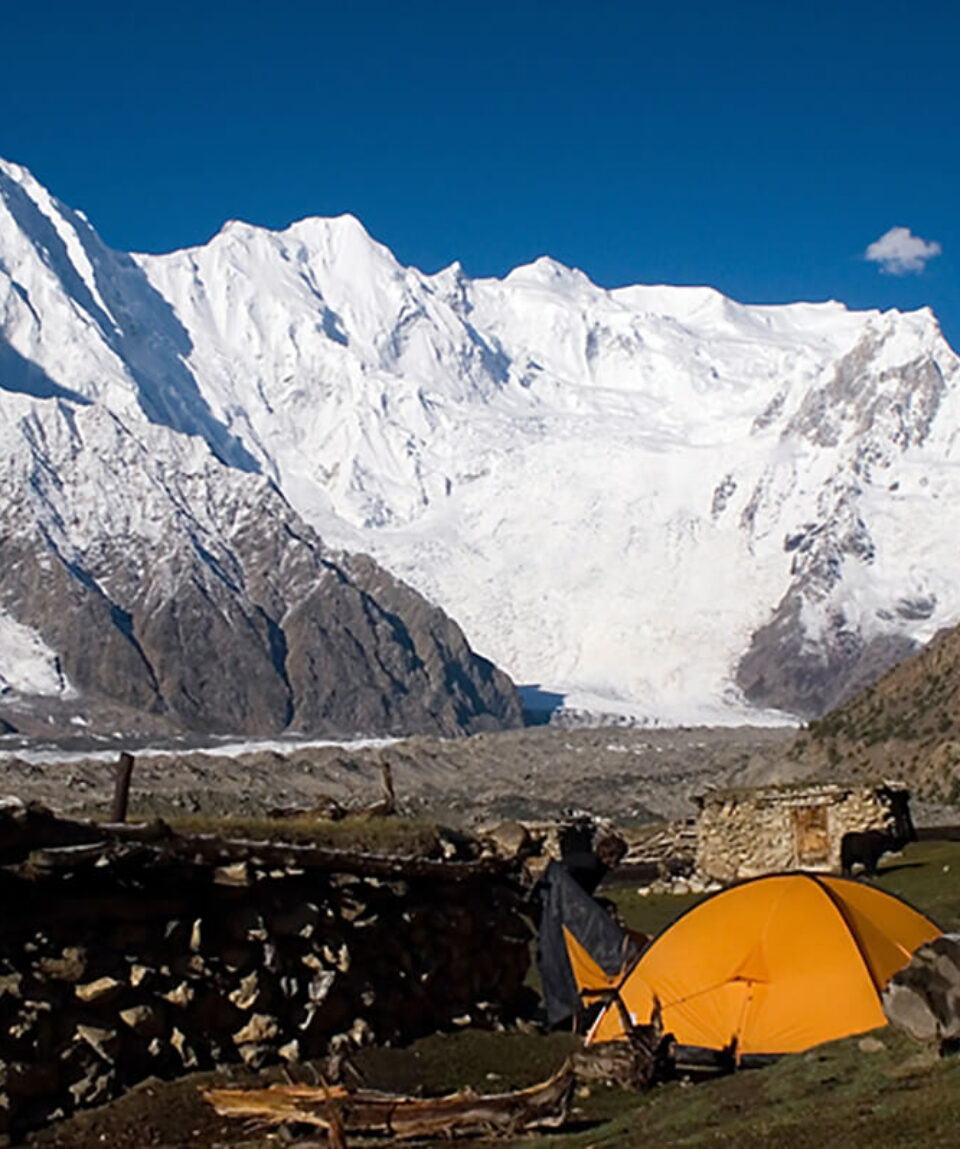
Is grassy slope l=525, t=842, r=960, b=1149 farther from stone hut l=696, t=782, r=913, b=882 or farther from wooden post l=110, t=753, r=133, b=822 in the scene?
stone hut l=696, t=782, r=913, b=882

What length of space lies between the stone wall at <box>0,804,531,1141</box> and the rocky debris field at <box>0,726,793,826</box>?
2850 cm

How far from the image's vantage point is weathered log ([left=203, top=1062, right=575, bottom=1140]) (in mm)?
11953

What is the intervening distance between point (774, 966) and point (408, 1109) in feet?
14.4

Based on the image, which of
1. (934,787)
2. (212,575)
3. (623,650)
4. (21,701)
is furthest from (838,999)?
(623,650)

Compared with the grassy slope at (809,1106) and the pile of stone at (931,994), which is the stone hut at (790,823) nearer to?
the grassy slope at (809,1106)

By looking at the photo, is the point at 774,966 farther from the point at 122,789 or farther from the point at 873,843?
the point at 873,843

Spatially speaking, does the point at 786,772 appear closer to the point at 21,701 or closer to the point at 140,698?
the point at 21,701

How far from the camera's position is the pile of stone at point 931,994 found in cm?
1153

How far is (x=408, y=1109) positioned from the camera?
39.6ft

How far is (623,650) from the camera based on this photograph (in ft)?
620

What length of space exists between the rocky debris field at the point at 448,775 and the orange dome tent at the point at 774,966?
1180 inches

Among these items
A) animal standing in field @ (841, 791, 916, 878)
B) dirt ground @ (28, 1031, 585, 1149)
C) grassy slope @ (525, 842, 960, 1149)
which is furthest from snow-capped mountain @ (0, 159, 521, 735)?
grassy slope @ (525, 842, 960, 1149)

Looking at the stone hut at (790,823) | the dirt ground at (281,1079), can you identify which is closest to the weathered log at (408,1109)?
the dirt ground at (281,1079)

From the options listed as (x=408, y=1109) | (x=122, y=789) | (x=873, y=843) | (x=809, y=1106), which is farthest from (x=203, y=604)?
(x=809, y=1106)
